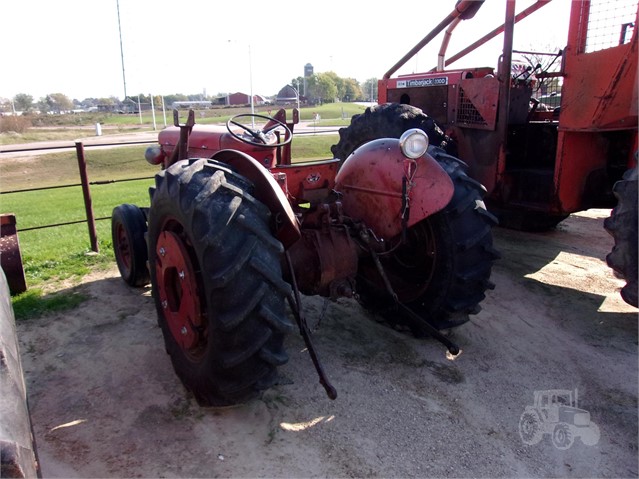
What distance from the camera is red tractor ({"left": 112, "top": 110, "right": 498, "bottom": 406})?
265 cm

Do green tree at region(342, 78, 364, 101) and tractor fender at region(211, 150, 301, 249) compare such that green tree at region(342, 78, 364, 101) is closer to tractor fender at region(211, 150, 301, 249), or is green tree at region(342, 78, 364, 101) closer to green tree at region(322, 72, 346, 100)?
green tree at region(322, 72, 346, 100)

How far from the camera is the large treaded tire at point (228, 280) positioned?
8.57 feet

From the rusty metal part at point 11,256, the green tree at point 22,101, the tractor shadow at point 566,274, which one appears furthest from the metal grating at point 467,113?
the green tree at point 22,101

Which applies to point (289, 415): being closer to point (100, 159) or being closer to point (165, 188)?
point (165, 188)

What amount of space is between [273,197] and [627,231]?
2443 millimetres

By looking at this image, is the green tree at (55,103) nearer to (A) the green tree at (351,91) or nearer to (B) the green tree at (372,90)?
(A) the green tree at (351,91)

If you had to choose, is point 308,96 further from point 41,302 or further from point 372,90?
point 41,302

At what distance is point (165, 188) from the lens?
9.74 feet

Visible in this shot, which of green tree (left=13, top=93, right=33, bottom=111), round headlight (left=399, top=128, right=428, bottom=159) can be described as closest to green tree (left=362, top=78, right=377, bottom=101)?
green tree (left=13, top=93, right=33, bottom=111)

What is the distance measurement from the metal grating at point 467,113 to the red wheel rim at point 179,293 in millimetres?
4279

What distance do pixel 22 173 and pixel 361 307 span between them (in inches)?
696

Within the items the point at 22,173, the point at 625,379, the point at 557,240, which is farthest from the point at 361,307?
the point at 22,173

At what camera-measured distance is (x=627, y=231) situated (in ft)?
11.8

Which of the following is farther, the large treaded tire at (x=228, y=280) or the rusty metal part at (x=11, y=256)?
the rusty metal part at (x=11, y=256)
